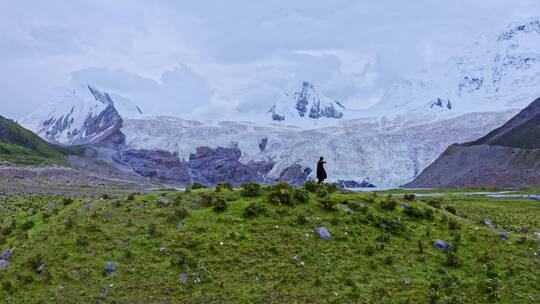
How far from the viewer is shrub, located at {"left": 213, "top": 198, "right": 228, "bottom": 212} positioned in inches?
935

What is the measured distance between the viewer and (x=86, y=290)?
1853cm

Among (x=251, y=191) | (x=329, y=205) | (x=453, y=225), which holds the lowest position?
(x=453, y=225)

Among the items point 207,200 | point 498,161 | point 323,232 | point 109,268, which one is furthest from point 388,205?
point 498,161

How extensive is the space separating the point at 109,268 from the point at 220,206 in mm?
5892

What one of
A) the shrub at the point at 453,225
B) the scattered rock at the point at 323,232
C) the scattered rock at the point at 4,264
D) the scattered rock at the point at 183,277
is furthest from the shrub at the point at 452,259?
the scattered rock at the point at 4,264

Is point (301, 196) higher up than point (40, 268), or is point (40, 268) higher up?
point (301, 196)

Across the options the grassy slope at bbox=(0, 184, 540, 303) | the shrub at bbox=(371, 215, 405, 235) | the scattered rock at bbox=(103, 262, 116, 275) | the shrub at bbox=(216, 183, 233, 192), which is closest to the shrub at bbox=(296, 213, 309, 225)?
the grassy slope at bbox=(0, 184, 540, 303)

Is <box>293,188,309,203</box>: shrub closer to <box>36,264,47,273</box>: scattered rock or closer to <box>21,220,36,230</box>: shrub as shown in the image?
<box>36,264,47,273</box>: scattered rock

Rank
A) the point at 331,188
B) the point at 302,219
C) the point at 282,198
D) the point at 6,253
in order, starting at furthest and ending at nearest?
1. the point at 331,188
2. the point at 282,198
3. the point at 302,219
4. the point at 6,253

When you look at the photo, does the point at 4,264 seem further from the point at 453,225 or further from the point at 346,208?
the point at 453,225

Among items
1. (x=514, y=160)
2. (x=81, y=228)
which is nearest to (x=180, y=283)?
(x=81, y=228)

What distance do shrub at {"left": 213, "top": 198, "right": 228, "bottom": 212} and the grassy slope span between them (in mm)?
289

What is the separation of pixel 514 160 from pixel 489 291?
129532 mm

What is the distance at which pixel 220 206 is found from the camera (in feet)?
78.0
